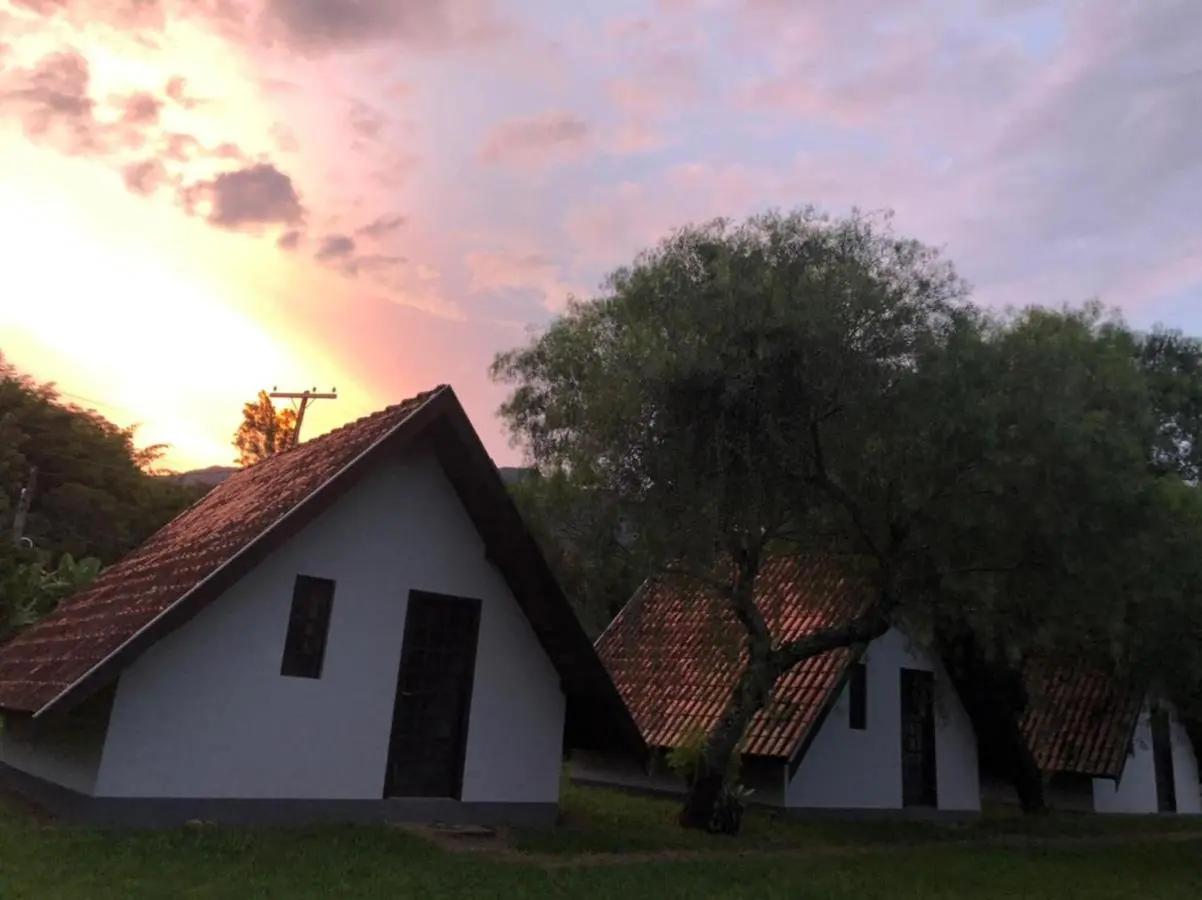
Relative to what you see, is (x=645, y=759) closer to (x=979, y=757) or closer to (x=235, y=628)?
(x=235, y=628)

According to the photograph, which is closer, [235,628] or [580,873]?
[580,873]

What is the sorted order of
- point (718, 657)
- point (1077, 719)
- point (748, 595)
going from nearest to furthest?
point (748, 595)
point (718, 657)
point (1077, 719)

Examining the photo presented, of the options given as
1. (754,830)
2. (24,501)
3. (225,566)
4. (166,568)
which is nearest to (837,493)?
(754,830)

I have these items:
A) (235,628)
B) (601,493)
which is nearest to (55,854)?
(235,628)

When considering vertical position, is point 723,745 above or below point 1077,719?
below

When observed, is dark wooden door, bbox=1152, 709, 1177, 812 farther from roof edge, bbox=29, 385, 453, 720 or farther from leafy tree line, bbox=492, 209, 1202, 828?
roof edge, bbox=29, 385, 453, 720

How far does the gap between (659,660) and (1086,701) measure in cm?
→ 1093

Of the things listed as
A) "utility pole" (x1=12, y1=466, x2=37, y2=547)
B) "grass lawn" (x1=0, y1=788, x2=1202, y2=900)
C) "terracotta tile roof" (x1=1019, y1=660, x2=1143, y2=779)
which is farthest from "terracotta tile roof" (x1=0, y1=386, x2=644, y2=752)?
"utility pole" (x1=12, y1=466, x2=37, y2=547)

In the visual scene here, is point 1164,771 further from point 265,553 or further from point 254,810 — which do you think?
point 265,553

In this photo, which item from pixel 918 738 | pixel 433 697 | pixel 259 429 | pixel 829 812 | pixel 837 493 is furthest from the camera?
pixel 259 429

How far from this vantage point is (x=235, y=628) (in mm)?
10742

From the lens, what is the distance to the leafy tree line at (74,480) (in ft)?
133

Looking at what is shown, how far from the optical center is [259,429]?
5516cm

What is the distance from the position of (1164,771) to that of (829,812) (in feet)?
41.0
